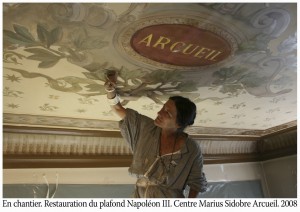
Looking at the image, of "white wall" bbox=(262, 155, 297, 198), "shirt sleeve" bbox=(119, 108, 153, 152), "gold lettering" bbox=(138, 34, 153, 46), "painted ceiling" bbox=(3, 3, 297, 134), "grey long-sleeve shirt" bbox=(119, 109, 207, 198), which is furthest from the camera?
"white wall" bbox=(262, 155, 297, 198)

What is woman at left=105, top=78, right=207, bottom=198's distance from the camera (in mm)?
1585

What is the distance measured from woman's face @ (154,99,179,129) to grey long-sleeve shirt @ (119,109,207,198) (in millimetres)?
76

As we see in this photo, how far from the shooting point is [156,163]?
63.1 inches

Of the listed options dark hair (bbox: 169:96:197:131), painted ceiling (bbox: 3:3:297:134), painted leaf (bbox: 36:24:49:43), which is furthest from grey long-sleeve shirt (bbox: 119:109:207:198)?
painted leaf (bbox: 36:24:49:43)

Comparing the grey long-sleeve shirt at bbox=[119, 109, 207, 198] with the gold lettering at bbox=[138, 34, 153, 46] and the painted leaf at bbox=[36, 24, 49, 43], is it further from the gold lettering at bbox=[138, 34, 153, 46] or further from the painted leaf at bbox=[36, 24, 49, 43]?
the painted leaf at bbox=[36, 24, 49, 43]

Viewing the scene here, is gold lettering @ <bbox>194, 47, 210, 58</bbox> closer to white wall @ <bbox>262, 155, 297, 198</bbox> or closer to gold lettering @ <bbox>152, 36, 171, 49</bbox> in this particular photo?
gold lettering @ <bbox>152, 36, 171, 49</bbox>

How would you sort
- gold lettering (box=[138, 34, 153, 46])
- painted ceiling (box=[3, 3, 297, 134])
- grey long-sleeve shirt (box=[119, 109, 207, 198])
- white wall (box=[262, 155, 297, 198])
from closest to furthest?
1. painted ceiling (box=[3, 3, 297, 134])
2. gold lettering (box=[138, 34, 153, 46])
3. grey long-sleeve shirt (box=[119, 109, 207, 198])
4. white wall (box=[262, 155, 297, 198])

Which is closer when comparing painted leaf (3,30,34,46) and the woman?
painted leaf (3,30,34,46)

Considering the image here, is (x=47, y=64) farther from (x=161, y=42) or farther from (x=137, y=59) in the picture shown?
(x=161, y=42)

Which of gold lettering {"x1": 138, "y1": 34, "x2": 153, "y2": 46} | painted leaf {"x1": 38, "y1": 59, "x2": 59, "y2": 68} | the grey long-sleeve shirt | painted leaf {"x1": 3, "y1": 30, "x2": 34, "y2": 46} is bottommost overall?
the grey long-sleeve shirt

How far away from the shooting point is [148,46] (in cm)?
152

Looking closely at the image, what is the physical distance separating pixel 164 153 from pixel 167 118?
0.65ft

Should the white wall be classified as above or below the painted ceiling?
below

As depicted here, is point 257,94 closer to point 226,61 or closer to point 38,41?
point 226,61
